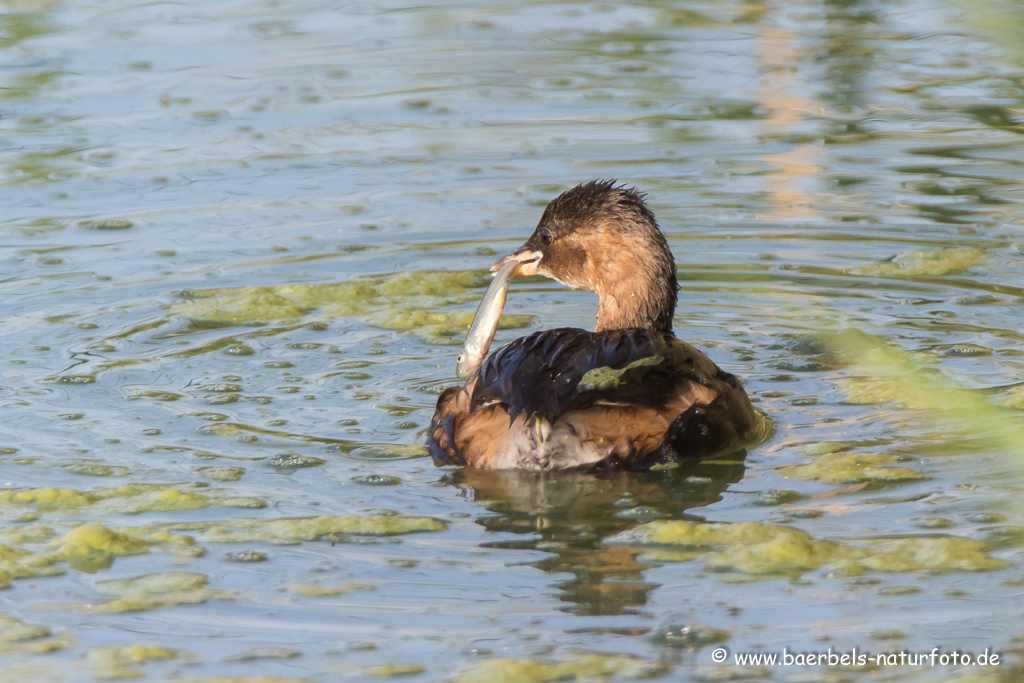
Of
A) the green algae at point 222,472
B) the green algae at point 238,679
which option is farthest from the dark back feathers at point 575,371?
the green algae at point 238,679

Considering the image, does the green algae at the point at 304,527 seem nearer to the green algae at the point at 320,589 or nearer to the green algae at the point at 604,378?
the green algae at the point at 320,589

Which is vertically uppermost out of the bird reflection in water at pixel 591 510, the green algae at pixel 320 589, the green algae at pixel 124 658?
the green algae at pixel 124 658

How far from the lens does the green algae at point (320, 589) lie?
406 cm

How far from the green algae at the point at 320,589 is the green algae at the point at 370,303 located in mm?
2846

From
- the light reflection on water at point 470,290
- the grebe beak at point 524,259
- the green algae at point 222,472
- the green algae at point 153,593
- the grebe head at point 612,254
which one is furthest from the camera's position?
the grebe beak at point 524,259

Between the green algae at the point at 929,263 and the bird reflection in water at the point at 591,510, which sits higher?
the green algae at the point at 929,263

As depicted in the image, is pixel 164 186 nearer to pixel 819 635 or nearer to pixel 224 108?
pixel 224 108

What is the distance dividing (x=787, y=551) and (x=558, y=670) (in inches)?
40.4

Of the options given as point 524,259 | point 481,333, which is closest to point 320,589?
point 481,333

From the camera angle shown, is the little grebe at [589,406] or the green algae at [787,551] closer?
the green algae at [787,551]

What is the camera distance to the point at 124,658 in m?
3.68

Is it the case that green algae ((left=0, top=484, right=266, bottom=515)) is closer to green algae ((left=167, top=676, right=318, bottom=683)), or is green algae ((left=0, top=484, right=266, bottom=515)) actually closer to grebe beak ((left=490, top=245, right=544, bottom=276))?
green algae ((left=167, top=676, right=318, bottom=683))

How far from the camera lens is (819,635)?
3635 mm

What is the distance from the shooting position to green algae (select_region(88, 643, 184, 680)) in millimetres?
3599
